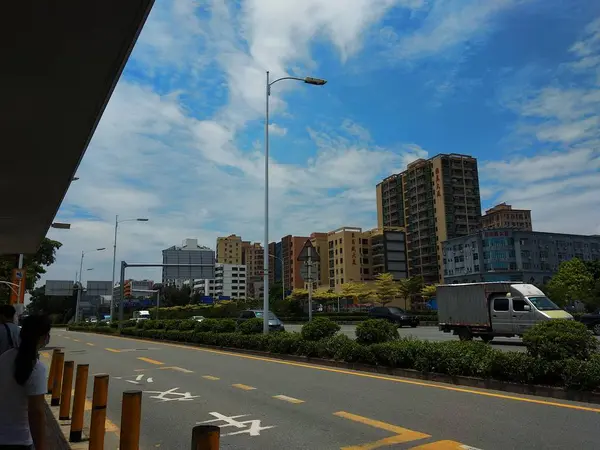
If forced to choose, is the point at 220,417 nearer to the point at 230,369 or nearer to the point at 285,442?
the point at 285,442

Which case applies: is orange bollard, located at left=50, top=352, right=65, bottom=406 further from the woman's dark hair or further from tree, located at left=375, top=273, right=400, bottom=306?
tree, located at left=375, top=273, right=400, bottom=306

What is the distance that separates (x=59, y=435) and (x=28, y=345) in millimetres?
3849

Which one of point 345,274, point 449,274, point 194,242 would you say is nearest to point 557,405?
point 194,242

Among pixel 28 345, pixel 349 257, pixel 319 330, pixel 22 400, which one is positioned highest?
pixel 349 257

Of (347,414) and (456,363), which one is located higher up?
Answer: (456,363)

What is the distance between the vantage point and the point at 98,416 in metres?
5.28

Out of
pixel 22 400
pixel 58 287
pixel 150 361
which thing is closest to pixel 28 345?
pixel 22 400

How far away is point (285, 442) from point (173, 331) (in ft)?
73.1

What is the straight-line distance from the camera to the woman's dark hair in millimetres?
3275

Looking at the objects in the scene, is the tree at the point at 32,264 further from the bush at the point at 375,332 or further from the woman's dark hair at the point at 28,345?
the woman's dark hair at the point at 28,345

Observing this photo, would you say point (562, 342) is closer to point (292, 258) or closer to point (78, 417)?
point (78, 417)

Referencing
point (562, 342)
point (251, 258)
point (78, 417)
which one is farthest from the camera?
point (251, 258)

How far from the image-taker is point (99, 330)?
45031mm

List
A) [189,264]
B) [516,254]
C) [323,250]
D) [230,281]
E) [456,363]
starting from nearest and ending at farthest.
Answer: [456,363] < [189,264] < [516,254] < [323,250] < [230,281]
